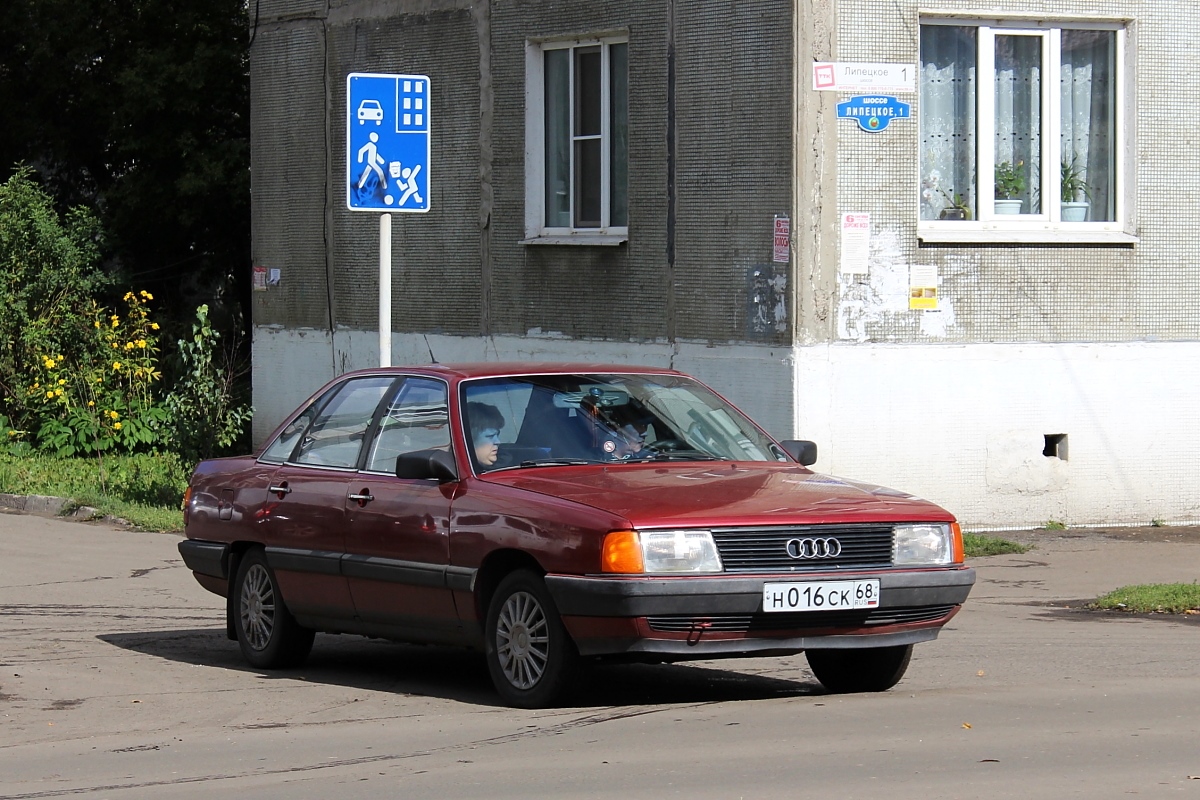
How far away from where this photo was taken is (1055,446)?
1525 cm

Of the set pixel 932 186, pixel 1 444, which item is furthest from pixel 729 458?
pixel 1 444

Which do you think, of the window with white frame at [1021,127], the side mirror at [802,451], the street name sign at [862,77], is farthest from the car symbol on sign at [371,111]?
the side mirror at [802,451]

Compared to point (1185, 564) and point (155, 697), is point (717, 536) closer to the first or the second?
point (155, 697)

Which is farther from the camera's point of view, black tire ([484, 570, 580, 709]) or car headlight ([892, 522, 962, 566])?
car headlight ([892, 522, 962, 566])

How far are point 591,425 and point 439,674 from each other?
64.2 inches

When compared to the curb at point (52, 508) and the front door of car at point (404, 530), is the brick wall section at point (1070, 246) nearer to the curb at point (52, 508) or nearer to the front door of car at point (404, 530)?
the front door of car at point (404, 530)

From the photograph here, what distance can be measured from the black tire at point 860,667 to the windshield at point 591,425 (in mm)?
1025

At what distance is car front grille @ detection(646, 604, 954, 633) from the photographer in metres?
7.41

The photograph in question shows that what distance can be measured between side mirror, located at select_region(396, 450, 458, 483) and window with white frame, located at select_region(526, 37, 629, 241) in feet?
27.0

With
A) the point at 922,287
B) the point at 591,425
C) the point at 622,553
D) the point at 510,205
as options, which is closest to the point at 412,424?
the point at 591,425

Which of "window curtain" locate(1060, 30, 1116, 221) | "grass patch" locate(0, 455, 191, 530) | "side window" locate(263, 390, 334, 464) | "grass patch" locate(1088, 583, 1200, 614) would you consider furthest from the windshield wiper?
"grass patch" locate(0, 455, 191, 530)

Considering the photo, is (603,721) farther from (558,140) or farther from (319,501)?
(558,140)

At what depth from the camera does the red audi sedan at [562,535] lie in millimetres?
7430

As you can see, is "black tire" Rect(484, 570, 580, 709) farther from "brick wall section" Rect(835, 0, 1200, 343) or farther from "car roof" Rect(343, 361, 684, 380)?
"brick wall section" Rect(835, 0, 1200, 343)
